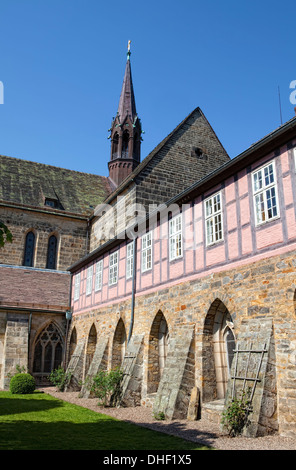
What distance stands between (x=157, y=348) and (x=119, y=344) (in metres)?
3.00

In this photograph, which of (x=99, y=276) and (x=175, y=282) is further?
(x=99, y=276)

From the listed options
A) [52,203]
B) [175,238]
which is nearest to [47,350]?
[52,203]

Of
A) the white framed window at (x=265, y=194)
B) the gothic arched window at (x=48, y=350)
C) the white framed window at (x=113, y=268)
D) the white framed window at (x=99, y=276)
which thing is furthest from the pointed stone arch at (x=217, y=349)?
the gothic arched window at (x=48, y=350)

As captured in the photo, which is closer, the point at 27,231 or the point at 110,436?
the point at 110,436

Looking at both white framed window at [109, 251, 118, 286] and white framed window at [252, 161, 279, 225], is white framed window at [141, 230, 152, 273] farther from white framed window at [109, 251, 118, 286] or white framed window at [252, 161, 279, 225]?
white framed window at [252, 161, 279, 225]

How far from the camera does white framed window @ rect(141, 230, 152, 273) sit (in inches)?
583

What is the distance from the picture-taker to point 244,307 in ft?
32.9

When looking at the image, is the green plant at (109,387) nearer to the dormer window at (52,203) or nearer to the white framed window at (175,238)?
the white framed window at (175,238)

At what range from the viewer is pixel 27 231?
2547 centimetres

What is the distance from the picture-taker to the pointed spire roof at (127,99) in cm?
3200

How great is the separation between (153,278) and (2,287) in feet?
32.6

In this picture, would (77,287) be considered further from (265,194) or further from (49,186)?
(265,194)
